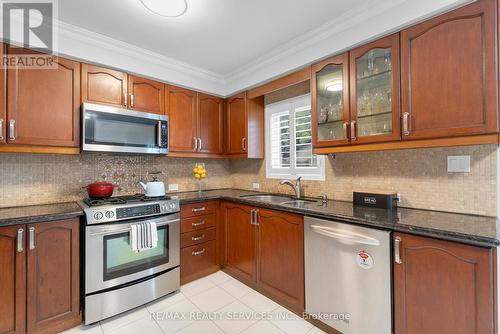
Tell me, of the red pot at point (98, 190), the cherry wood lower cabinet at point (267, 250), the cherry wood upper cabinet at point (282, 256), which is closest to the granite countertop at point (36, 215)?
the red pot at point (98, 190)

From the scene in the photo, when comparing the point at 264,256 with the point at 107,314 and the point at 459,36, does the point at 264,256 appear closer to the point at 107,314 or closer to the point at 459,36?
the point at 107,314

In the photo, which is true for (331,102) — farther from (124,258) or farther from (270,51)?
(124,258)

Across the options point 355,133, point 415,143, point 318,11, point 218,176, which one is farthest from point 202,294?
point 318,11

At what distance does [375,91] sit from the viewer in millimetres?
1775

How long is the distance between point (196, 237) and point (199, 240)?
6cm

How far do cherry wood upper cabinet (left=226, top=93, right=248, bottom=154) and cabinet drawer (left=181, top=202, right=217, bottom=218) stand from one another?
788mm

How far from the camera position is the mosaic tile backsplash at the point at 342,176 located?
154 centimetres

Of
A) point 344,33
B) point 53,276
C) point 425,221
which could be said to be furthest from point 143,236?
point 344,33

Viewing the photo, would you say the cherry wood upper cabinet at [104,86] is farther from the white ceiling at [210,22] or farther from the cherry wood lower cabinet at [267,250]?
the cherry wood lower cabinet at [267,250]

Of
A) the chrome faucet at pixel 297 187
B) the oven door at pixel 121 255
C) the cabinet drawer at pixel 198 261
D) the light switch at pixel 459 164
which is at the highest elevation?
the light switch at pixel 459 164

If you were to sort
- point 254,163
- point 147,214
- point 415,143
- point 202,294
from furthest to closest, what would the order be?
point 254,163 < point 202,294 < point 147,214 < point 415,143

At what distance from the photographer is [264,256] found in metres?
→ 2.22

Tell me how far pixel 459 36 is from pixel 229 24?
1.58 meters

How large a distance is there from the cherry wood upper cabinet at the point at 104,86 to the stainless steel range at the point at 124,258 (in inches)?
37.8
